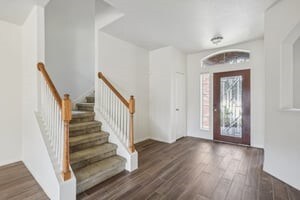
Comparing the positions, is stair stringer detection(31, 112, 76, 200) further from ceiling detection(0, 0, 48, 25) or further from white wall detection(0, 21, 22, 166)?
ceiling detection(0, 0, 48, 25)

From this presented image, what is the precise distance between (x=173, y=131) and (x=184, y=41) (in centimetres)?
260

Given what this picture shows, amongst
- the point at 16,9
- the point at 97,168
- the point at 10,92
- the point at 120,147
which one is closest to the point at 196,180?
the point at 120,147

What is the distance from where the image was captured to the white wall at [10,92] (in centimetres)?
284

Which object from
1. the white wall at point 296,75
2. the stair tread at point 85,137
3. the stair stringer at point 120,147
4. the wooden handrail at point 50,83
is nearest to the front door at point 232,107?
the white wall at point 296,75

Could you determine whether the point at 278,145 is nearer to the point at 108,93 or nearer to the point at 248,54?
the point at 248,54

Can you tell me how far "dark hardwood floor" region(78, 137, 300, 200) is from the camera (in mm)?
2055

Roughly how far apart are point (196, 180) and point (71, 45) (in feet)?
15.1

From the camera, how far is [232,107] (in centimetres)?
435

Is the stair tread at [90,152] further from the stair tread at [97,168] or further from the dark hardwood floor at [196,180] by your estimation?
the dark hardwood floor at [196,180]

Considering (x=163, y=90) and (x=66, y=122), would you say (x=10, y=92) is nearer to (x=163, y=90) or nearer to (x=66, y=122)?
(x=66, y=122)

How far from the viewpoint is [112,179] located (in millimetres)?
2445

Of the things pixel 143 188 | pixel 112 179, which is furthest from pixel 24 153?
pixel 143 188

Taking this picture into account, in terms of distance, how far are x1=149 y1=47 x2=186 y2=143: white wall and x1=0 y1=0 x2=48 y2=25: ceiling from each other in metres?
3.06

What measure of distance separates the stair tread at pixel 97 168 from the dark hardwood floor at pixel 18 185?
451 millimetres
